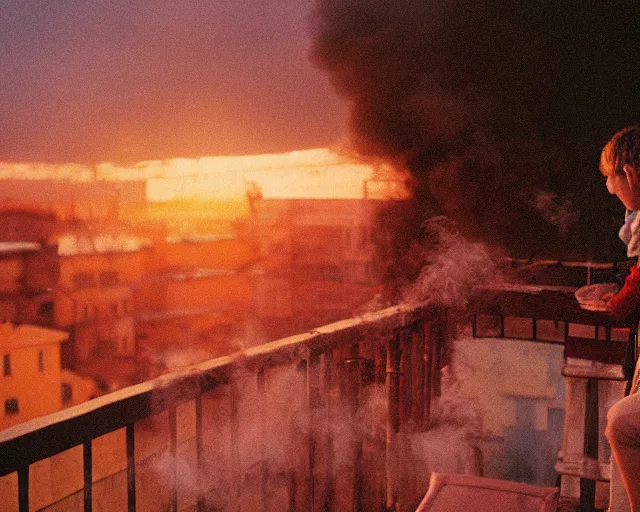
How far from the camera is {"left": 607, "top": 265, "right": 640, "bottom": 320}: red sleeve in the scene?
2.40 m

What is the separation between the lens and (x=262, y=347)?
103 inches

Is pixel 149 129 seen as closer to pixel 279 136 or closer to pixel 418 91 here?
pixel 279 136

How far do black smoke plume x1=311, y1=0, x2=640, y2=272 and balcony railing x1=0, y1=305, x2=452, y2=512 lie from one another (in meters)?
1.72

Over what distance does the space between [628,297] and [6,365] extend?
13752 mm

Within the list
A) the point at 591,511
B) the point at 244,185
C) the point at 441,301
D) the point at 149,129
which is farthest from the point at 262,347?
the point at 149,129

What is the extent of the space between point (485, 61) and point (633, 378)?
383 centimetres

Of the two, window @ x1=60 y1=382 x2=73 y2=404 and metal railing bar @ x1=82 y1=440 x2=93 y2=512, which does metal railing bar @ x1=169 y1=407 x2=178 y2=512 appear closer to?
metal railing bar @ x1=82 y1=440 x2=93 y2=512

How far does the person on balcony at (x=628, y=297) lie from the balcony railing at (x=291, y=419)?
1.30 meters

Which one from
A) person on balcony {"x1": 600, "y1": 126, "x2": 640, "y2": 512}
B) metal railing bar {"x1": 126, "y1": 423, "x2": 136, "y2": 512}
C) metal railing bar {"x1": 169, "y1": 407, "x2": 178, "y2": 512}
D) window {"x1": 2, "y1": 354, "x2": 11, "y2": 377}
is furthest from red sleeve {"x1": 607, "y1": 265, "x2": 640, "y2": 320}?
window {"x1": 2, "y1": 354, "x2": 11, "y2": 377}

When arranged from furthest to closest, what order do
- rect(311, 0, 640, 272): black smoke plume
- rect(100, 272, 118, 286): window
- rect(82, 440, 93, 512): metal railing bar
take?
rect(100, 272, 118, 286): window → rect(311, 0, 640, 272): black smoke plume → rect(82, 440, 93, 512): metal railing bar

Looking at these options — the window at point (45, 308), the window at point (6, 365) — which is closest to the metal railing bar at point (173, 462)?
the window at point (45, 308)

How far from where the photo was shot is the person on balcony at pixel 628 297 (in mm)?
2182

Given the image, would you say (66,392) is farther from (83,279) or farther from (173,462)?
(173,462)

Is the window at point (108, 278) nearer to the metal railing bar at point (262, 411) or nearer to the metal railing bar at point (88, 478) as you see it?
the metal railing bar at point (262, 411)
